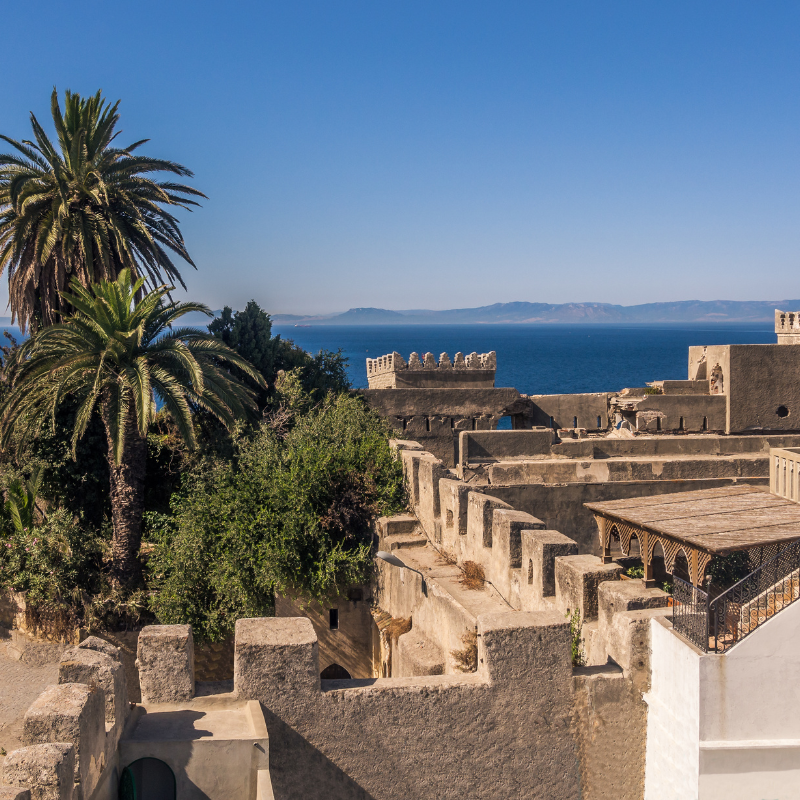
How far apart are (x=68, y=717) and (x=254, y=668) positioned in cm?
177

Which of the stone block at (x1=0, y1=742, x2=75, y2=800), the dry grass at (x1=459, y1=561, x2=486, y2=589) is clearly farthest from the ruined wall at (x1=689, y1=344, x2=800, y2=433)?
the stone block at (x1=0, y1=742, x2=75, y2=800)

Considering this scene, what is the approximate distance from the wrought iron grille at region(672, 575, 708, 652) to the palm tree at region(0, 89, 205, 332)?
16.0m

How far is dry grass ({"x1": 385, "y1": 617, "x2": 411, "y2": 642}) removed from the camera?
40.9ft

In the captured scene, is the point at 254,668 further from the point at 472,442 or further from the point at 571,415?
the point at 571,415

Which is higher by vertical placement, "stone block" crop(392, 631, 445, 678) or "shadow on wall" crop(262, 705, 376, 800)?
"shadow on wall" crop(262, 705, 376, 800)

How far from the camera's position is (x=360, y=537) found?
51.3 ft

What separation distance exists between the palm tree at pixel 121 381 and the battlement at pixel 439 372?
8971 millimetres

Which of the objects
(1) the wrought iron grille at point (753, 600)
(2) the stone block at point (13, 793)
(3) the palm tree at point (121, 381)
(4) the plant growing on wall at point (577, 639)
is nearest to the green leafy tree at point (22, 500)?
(3) the palm tree at point (121, 381)

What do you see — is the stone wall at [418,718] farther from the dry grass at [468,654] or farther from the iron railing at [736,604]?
the dry grass at [468,654]

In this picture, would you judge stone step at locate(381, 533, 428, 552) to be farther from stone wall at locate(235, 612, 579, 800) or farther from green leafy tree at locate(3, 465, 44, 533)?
green leafy tree at locate(3, 465, 44, 533)

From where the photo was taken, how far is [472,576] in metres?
12.0

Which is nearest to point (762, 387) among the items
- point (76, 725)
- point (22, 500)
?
point (22, 500)

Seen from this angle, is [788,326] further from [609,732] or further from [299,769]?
[299,769]

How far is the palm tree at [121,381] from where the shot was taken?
16625 mm
